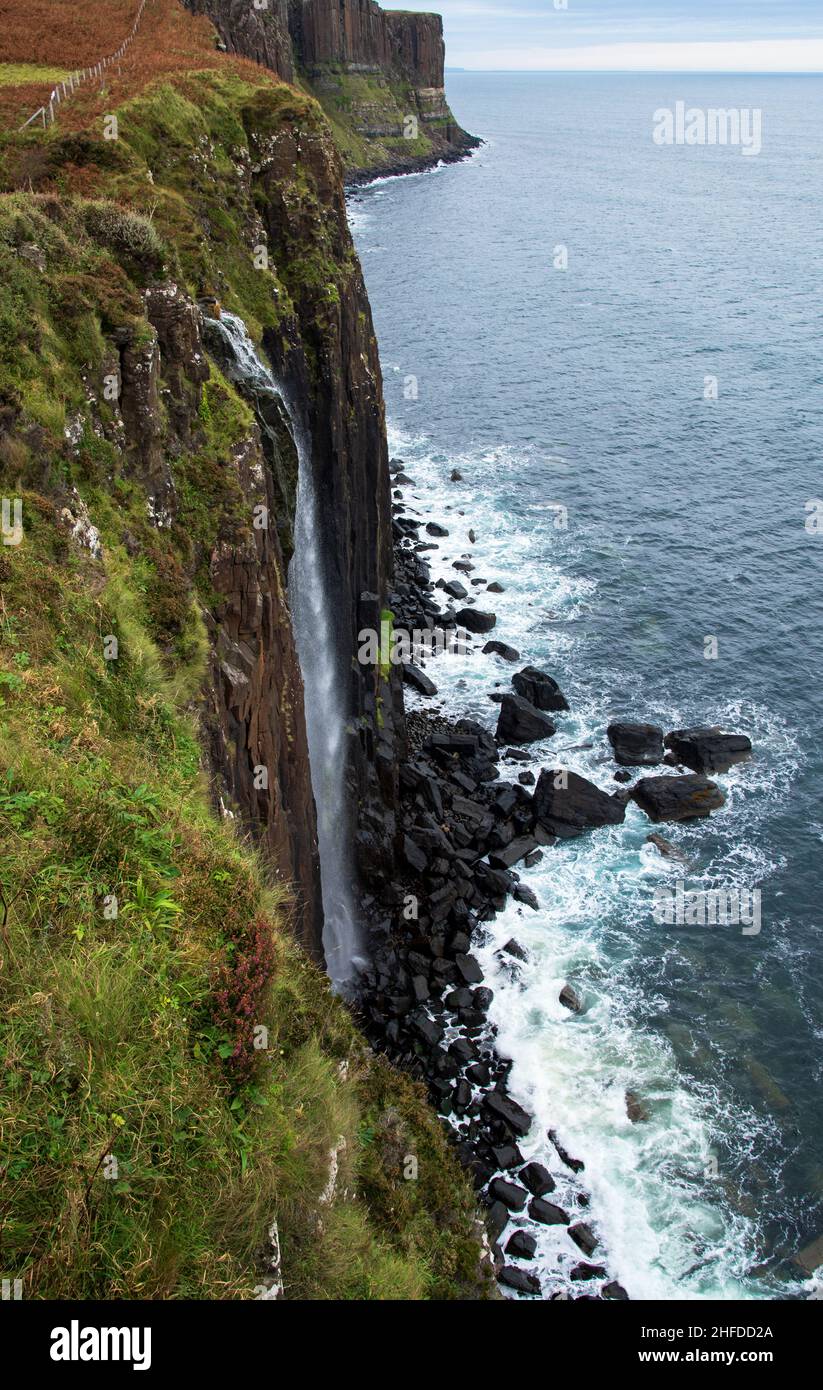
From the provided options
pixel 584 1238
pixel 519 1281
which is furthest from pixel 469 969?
pixel 519 1281

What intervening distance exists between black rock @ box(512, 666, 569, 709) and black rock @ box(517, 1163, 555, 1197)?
24.2 meters

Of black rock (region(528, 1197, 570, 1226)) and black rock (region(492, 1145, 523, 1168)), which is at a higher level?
black rock (region(492, 1145, 523, 1168))

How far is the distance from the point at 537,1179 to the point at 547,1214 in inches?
38.4

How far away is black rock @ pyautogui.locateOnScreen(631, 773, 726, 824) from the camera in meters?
41.3

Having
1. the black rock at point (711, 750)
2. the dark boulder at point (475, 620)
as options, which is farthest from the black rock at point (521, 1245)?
the dark boulder at point (475, 620)

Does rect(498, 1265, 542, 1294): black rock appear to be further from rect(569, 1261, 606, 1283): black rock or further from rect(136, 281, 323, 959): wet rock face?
rect(136, 281, 323, 959): wet rock face

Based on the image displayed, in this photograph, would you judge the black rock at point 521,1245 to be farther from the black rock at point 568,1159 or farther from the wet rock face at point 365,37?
the wet rock face at point 365,37

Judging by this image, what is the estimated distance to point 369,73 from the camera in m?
185

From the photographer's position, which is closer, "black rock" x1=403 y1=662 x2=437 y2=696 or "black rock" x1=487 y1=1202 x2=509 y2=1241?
"black rock" x1=487 y1=1202 x2=509 y2=1241

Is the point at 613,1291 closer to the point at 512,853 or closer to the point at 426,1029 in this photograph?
the point at 426,1029

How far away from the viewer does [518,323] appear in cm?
10081

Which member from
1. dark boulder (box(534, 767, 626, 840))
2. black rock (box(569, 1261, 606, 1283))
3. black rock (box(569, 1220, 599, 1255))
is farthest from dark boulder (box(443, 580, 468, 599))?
black rock (box(569, 1261, 606, 1283))

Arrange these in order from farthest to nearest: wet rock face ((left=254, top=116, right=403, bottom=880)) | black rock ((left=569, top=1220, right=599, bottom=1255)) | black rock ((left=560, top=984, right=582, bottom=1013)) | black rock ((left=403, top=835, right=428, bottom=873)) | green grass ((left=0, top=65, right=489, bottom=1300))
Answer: black rock ((left=403, top=835, right=428, bottom=873)) → wet rock face ((left=254, top=116, right=403, bottom=880)) → black rock ((left=560, top=984, right=582, bottom=1013)) → black rock ((left=569, top=1220, right=599, bottom=1255)) → green grass ((left=0, top=65, right=489, bottom=1300))

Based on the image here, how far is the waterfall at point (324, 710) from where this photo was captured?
33.5 metres
